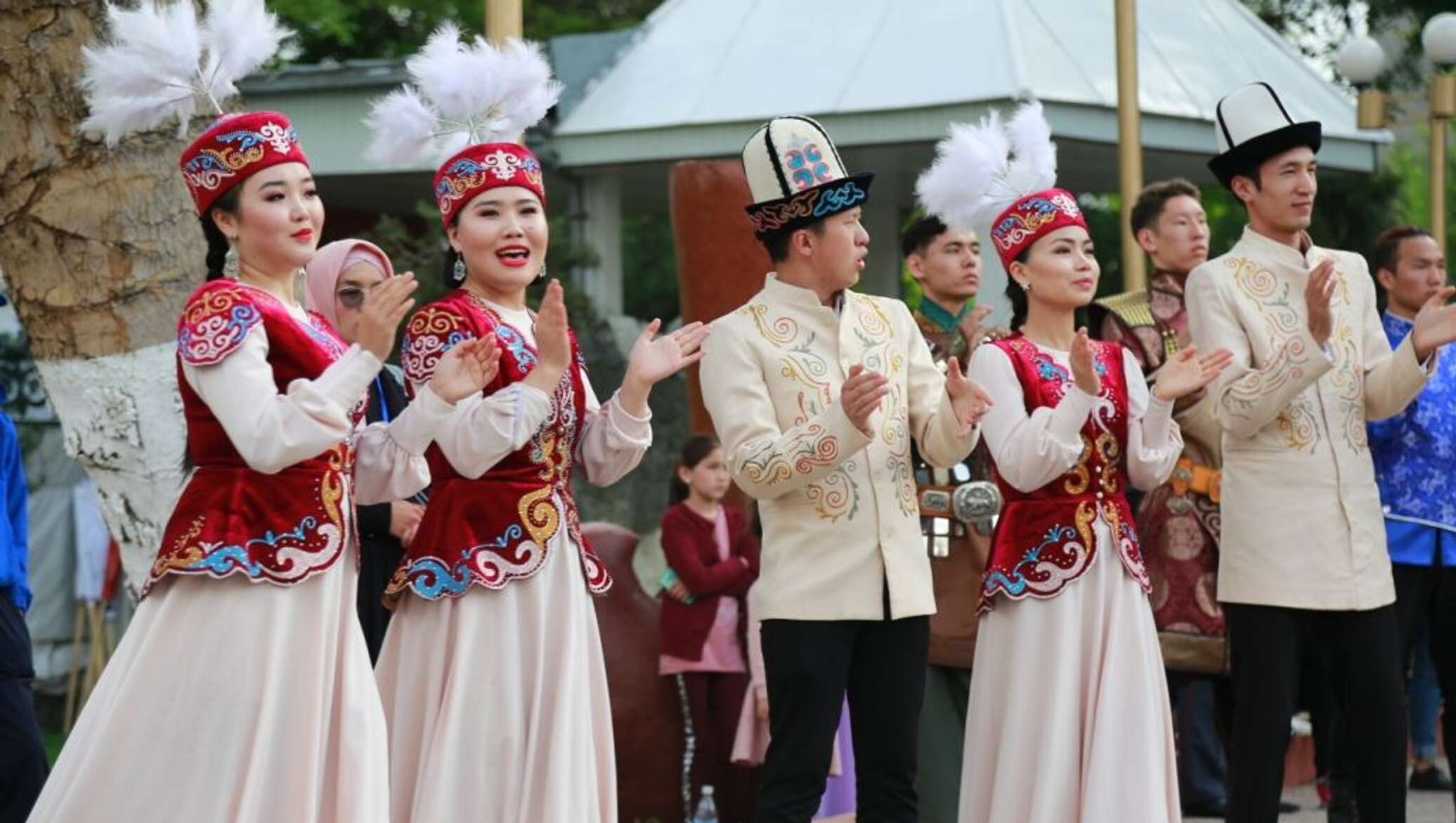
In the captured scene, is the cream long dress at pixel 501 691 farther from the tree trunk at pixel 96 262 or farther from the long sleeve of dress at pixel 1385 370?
the long sleeve of dress at pixel 1385 370

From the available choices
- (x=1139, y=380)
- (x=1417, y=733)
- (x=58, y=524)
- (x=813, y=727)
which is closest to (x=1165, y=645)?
(x=1139, y=380)

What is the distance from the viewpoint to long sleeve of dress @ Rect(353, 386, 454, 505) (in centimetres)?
477

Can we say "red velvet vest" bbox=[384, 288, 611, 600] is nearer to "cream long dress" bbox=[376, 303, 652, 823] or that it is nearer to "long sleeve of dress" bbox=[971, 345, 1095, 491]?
"cream long dress" bbox=[376, 303, 652, 823]

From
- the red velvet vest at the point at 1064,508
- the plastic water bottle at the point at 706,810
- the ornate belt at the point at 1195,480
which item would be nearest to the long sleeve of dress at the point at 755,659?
the plastic water bottle at the point at 706,810

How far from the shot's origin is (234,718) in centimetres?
441

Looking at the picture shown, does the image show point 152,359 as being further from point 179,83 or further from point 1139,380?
point 1139,380

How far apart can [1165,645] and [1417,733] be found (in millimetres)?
2697

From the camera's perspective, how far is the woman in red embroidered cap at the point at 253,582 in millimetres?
4355

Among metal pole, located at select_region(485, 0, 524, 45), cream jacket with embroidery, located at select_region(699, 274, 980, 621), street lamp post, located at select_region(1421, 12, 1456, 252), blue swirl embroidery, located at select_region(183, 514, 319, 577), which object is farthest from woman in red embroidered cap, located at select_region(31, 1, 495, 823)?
street lamp post, located at select_region(1421, 12, 1456, 252)

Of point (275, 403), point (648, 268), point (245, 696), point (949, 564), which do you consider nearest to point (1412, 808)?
point (949, 564)

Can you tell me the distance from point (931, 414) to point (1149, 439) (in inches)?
23.5

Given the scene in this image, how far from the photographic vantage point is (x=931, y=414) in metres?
5.65

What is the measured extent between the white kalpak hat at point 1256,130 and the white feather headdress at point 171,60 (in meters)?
2.92

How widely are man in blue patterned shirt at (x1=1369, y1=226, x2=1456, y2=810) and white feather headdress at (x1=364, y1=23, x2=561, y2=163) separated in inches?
123
